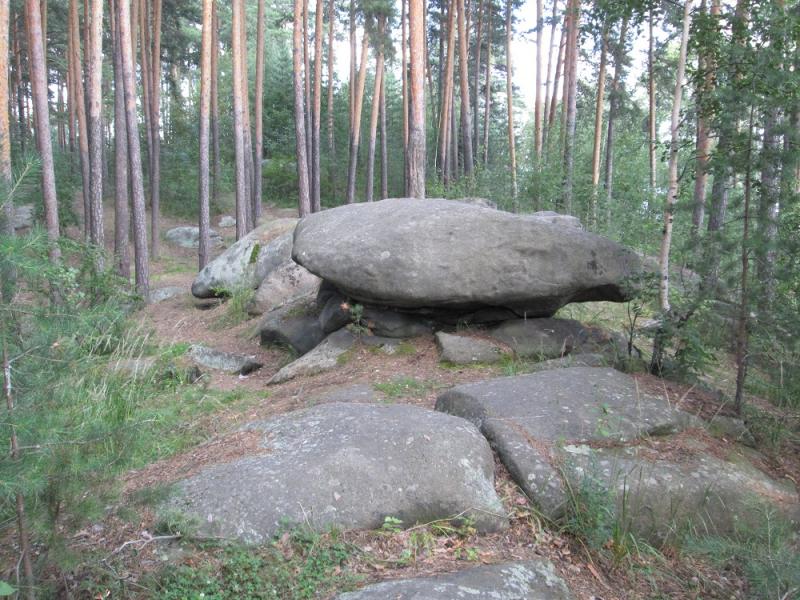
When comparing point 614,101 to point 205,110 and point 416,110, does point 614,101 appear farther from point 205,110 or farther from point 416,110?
point 205,110

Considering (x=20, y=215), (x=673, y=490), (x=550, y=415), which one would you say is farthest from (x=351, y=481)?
(x=20, y=215)

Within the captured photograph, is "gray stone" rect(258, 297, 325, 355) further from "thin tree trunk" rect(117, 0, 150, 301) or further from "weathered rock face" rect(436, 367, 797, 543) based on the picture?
"thin tree trunk" rect(117, 0, 150, 301)

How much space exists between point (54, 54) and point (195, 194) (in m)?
7.35

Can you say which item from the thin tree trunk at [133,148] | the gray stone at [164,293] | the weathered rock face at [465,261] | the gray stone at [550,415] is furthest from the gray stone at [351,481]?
the gray stone at [164,293]

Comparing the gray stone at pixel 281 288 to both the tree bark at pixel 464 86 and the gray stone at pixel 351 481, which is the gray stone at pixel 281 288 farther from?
the tree bark at pixel 464 86

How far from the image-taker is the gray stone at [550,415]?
392cm

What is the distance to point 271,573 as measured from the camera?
292 cm

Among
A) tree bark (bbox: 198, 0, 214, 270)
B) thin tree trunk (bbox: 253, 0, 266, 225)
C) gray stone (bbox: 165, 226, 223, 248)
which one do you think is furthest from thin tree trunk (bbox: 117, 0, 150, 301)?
gray stone (bbox: 165, 226, 223, 248)

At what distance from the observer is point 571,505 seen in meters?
3.67

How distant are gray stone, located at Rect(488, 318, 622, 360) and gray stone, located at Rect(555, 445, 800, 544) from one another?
2263 millimetres

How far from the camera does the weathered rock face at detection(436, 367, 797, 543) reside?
3.76m

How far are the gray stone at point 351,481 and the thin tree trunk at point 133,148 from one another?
31.9 ft

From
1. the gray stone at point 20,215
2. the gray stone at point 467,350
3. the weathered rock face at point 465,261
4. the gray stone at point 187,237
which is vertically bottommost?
the gray stone at point 187,237

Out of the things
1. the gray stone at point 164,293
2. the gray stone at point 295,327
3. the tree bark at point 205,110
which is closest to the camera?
the gray stone at point 295,327
